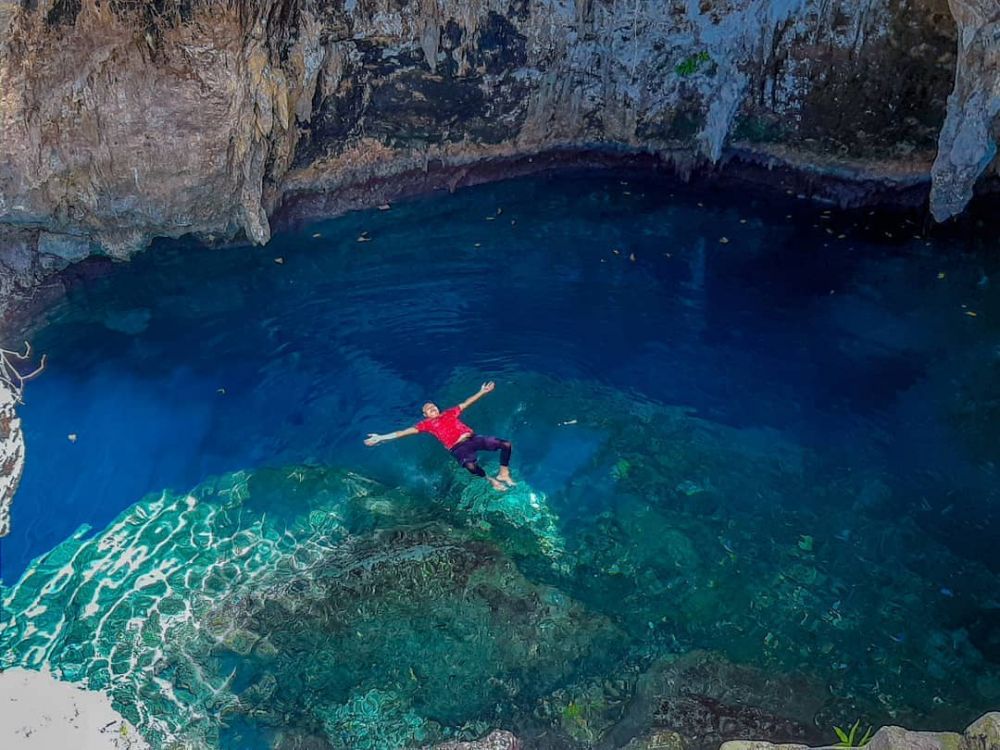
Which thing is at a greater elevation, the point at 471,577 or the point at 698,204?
the point at 698,204

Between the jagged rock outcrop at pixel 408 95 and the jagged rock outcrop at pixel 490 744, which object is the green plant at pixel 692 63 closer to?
the jagged rock outcrop at pixel 408 95

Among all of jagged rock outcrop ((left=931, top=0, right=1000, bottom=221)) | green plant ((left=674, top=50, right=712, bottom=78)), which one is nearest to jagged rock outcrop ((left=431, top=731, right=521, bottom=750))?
jagged rock outcrop ((left=931, top=0, right=1000, bottom=221))

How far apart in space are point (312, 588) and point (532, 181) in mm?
7894

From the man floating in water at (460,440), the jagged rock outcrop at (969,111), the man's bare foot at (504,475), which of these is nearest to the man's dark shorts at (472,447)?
the man floating in water at (460,440)

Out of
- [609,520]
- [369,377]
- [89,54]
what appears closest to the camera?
[609,520]

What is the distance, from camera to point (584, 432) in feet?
31.7

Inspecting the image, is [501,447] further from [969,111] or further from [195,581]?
[969,111]

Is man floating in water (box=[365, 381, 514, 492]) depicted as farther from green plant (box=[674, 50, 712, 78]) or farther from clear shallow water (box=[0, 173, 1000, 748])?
green plant (box=[674, 50, 712, 78])

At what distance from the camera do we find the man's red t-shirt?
28.8ft

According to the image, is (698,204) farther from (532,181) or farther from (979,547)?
(979,547)

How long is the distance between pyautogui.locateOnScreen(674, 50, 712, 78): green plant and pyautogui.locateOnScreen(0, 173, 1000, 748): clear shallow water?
2272mm

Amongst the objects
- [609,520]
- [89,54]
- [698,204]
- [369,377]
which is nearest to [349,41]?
[89,54]

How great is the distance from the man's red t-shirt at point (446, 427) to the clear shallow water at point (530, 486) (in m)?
0.66

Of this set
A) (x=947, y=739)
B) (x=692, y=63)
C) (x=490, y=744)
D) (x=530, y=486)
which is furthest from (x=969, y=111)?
(x=490, y=744)
